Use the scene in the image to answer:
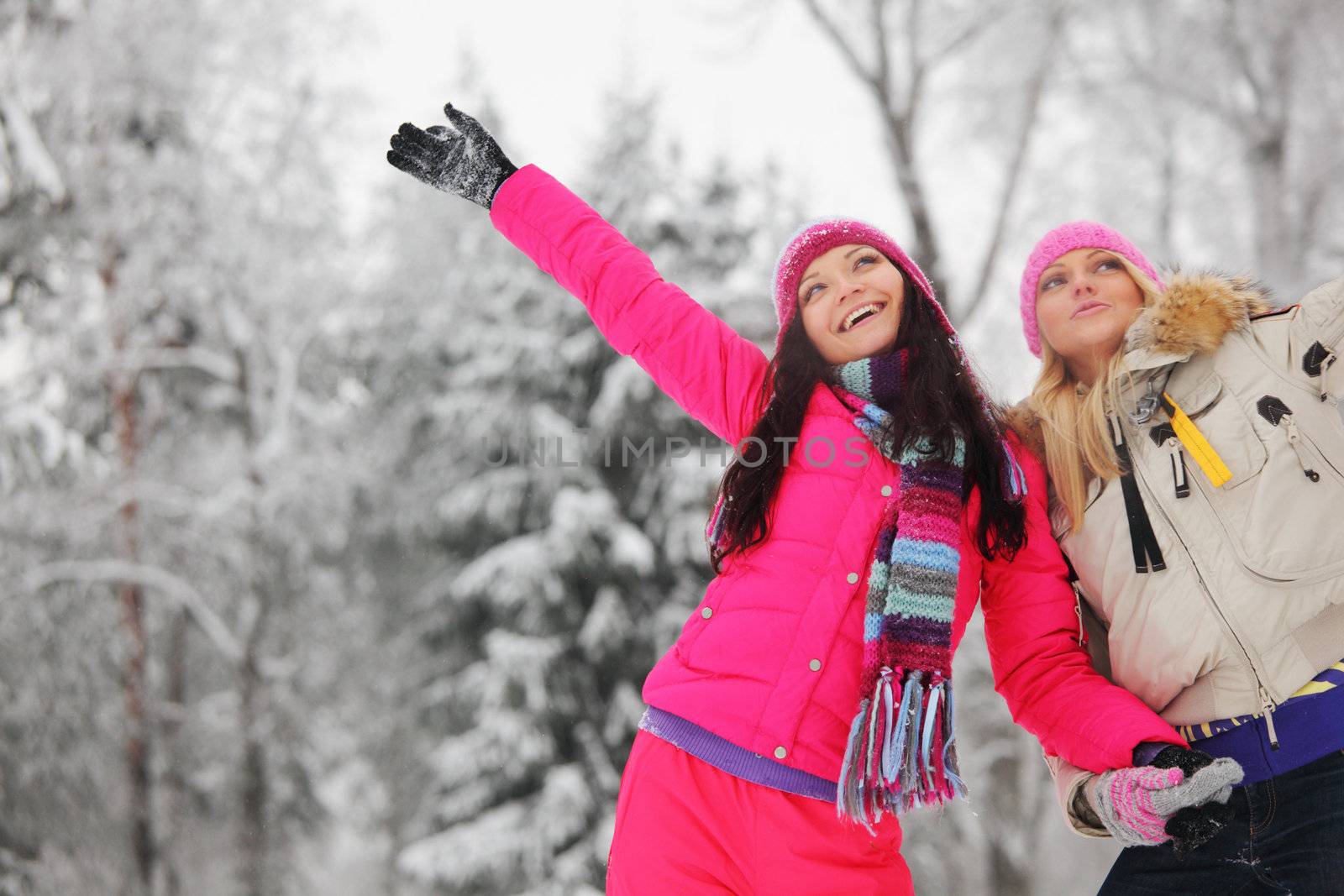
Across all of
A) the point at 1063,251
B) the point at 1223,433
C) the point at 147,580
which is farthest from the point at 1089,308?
the point at 147,580

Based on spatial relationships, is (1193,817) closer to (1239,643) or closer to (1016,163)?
(1239,643)

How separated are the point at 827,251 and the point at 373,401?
12.1m

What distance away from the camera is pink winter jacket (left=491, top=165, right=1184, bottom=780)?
6.01ft

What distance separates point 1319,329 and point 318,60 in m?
12.2

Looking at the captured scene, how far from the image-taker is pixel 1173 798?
1.65 metres

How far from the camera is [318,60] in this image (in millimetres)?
11828

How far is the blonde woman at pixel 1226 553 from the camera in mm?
1792

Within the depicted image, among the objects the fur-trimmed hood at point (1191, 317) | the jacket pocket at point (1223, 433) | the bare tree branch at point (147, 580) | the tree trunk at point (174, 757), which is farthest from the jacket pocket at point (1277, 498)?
the tree trunk at point (174, 757)

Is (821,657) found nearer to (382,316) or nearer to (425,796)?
(425,796)

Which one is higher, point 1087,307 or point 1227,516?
point 1087,307

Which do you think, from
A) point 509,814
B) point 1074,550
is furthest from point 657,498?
point 1074,550

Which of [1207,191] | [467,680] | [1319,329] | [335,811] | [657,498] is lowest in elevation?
[335,811]

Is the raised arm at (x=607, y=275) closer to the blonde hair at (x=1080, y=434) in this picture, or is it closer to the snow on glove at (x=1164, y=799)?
the blonde hair at (x=1080, y=434)

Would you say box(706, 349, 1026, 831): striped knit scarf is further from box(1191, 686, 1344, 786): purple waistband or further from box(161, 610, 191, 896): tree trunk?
box(161, 610, 191, 896): tree trunk
